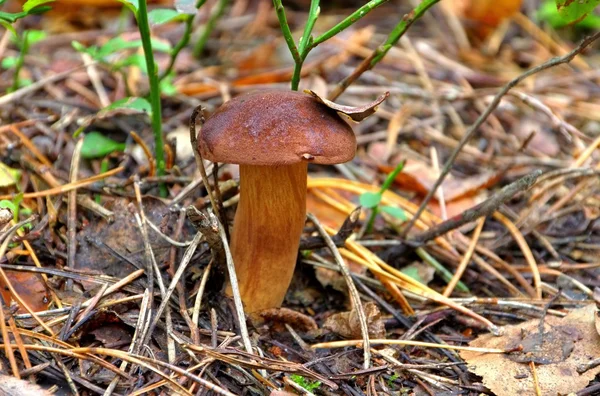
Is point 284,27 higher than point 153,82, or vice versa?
point 284,27

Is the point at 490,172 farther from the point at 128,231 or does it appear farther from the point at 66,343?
the point at 66,343

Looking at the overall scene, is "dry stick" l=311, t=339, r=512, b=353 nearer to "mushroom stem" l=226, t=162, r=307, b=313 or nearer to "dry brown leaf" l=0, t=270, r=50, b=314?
"mushroom stem" l=226, t=162, r=307, b=313

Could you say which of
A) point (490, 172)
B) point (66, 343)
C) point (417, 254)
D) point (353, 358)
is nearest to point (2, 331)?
point (66, 343)

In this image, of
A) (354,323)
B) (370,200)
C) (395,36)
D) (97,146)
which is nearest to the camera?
(354,323)

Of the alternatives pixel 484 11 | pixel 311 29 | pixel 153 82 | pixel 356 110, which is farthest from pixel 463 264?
pixel 484 11

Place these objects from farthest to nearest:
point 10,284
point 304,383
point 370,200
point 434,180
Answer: point 434,180
point 370,200
point 10,284
point 304,383

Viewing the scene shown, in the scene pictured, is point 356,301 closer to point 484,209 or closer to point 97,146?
point 484,209

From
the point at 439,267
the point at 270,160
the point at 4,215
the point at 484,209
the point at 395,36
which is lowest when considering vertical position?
the point at 439,267
